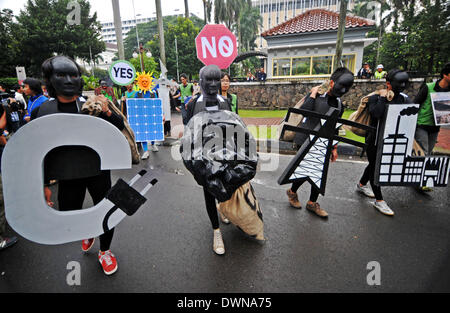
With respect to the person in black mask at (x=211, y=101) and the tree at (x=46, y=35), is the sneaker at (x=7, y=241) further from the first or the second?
the tree at (x=46, y=35)

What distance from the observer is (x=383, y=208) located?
10.3 ft

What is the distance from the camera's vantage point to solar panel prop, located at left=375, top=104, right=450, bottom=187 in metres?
2.81

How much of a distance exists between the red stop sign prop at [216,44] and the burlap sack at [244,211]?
314cm

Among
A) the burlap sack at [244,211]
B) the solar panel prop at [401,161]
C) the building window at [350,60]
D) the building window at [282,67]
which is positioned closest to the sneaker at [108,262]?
the burlap sack at [244,211]

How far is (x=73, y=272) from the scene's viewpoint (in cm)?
217

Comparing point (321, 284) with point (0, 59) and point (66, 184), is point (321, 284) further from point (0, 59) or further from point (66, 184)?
point (0, 59)

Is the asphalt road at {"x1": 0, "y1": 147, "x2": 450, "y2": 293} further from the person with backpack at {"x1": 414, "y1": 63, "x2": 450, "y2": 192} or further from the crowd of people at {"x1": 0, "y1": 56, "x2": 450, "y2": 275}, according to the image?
the person with backpack at {"x1": 414, "y1": 63, "x2": 450, "y2": 192}

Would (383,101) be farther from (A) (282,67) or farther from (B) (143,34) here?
(B) (143,34)

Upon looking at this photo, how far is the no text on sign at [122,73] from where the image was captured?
559cm

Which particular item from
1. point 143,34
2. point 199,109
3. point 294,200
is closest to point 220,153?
point 199,109

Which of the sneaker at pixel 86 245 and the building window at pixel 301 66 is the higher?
the building window at pixel 301 66

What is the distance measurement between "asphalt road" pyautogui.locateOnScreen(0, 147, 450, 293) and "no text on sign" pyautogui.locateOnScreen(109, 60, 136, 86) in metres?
3.69

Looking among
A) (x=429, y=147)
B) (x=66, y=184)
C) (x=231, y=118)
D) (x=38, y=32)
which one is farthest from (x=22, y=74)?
(x=38, y=32)

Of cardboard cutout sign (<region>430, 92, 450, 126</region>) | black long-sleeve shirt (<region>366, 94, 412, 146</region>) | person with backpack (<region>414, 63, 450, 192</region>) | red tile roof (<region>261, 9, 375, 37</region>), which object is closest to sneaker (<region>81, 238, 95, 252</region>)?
black long-sleeve shirt (<region>366, 94, 412, 146</region>)
